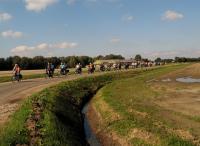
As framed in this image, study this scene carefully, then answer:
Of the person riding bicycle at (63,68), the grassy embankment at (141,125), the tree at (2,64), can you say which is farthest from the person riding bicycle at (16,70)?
the tree at (2,64)

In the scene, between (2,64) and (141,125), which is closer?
(141,125)

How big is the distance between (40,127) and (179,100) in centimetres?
1648

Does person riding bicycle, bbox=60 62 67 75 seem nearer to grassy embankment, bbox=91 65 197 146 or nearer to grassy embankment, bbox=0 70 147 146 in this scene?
grassy embankment, bbox=91 65 197 146

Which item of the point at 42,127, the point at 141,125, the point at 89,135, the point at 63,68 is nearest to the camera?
the point at 42,127

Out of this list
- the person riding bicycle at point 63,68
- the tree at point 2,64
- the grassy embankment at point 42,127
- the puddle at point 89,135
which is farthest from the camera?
the tree at point 2,64

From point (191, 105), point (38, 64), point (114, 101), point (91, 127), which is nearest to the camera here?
point (91, 127)

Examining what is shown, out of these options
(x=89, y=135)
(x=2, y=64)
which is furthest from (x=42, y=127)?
(x=2, y=64)

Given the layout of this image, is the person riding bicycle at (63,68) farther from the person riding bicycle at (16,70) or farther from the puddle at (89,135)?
the puddle at (89,135)

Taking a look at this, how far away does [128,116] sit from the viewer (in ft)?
79.3

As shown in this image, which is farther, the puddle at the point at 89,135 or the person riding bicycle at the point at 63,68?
the person riding bicycle at the point at 63,68

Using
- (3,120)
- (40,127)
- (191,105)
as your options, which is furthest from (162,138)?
(191,105)

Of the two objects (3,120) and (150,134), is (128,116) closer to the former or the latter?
(150,134)

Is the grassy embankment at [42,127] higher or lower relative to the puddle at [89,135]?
higher

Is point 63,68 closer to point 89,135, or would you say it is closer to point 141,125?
point 89,135
